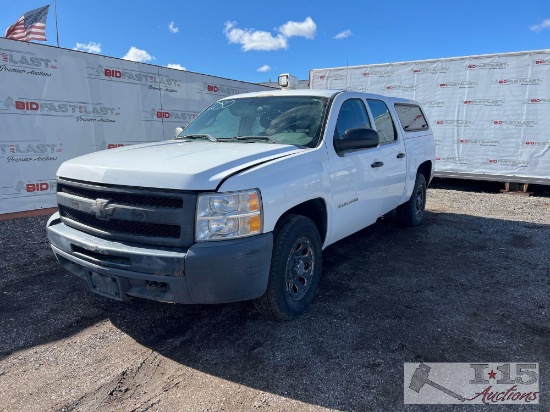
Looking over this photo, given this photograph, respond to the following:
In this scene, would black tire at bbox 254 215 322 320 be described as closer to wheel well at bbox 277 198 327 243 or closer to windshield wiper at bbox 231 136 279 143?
wheel well at bbox 277 198 327 243

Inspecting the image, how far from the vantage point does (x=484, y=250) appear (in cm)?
530

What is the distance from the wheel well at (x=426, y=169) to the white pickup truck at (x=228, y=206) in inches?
98.3

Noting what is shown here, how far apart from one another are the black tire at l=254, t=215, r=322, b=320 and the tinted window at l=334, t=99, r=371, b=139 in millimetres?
1068

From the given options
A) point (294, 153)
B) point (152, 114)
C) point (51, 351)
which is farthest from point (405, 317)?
point (152, 114)

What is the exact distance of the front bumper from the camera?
101 inches

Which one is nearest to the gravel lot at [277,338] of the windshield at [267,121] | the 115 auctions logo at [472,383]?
the 115 auctions logo at [472,383]

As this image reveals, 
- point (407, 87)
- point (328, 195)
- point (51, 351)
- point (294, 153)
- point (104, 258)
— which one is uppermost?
point (407, 87)

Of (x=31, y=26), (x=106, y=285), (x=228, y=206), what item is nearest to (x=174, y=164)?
(x=228, y=206)

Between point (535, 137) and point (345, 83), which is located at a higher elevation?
point (345, 83)

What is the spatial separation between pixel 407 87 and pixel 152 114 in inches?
254

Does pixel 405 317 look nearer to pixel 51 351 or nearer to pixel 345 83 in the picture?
pixel 51 351

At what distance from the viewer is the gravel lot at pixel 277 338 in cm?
249

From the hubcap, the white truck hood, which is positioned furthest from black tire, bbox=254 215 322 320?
the white truck hood

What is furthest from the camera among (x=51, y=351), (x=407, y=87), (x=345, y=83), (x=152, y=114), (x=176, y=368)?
(x=345, y=83)
